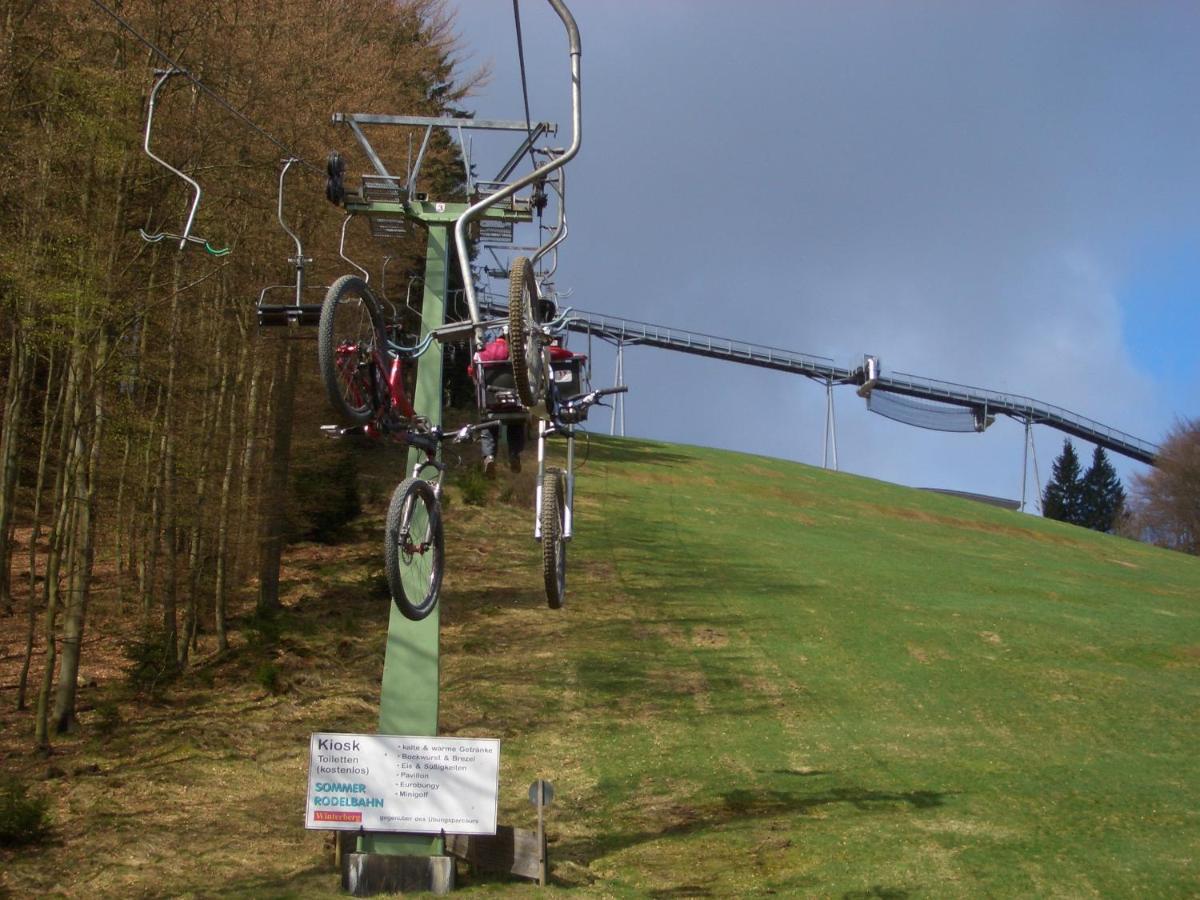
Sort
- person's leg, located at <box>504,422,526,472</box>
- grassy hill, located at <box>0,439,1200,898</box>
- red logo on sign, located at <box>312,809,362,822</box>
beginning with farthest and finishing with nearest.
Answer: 1. grassy hill, located at <box>0,439,1200,898</box>
2. red logo on sign, located at <box>312,809,362,822</box>
3. person's leg, located at <box>504,422,526,472</box>

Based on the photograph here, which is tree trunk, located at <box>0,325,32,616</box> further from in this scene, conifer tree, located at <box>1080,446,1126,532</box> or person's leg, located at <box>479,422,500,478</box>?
conifer tree, located at <box>1080,446,1126,532</box>

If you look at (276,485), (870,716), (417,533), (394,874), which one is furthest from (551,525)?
(276,485)

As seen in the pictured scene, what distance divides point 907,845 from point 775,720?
20.0 feet

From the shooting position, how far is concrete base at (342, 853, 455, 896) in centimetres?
1517

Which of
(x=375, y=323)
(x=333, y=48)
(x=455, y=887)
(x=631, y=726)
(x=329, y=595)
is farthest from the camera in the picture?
(x=329, y=595)

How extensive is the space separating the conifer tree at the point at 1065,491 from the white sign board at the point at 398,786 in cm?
7738

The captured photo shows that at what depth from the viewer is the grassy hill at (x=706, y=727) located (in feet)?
53.7

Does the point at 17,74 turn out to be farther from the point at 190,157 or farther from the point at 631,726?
the point at 631,726

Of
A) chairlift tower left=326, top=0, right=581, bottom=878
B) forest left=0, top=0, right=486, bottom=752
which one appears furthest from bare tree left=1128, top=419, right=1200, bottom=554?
chairlift tower left=326, top=0, right=581, bottom=878

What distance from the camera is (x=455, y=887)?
1544 centimetres

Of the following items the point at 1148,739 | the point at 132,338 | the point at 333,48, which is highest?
the point at 333,48

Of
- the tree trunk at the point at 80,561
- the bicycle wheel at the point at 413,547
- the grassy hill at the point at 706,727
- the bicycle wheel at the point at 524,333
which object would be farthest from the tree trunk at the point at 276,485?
the bicycle wheel at the point at 524,333

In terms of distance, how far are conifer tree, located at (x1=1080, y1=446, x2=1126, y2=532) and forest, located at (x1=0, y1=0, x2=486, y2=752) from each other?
6920 centimetres

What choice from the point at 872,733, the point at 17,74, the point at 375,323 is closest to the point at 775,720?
the point at 872,733
